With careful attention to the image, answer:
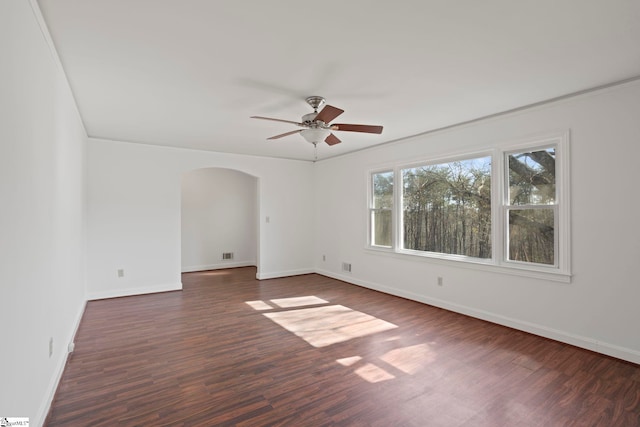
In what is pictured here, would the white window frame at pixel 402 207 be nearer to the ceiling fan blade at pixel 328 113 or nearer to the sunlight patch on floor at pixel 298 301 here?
the sunlight patch on floor at pixel 298 301

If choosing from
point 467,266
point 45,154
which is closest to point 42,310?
point 45,154

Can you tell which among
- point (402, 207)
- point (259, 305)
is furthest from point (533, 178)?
point (259, 305)

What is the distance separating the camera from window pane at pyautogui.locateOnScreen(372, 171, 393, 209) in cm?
572

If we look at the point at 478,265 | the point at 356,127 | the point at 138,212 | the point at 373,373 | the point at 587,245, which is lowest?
the point at 373,373

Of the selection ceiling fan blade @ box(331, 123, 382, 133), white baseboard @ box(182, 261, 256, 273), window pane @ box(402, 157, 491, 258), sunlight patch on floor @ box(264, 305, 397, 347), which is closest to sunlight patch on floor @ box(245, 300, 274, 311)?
sunlight patch on floor @ box(264, 305, 397, 347)

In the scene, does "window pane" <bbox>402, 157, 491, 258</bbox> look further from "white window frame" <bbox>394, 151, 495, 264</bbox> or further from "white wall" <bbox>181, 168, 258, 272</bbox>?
"white wall" <bbox>181, 168, 258, 272</bbox>

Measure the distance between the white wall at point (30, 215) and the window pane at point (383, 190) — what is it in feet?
14.6

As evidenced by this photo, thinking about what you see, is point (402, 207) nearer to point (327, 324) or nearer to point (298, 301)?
point (298, 301)

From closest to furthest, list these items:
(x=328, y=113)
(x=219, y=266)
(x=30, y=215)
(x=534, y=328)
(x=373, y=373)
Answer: (x=30, y=215) < (x=373, y=373) < (x=328, y=113) < (x=534, y=328) < (x=219, y=266)

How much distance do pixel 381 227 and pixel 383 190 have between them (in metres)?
0.66

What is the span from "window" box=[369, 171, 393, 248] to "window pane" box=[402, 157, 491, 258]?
0.29 meters

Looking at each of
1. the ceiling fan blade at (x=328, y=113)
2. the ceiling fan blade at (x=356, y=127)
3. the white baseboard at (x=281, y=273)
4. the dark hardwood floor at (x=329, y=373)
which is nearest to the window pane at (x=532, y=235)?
the dark hardwood floor at (x=329, y=373)

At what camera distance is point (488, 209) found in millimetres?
4301

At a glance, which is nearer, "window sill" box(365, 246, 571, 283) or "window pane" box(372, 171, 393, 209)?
"window sill" box(365, 246, 571, 283)
